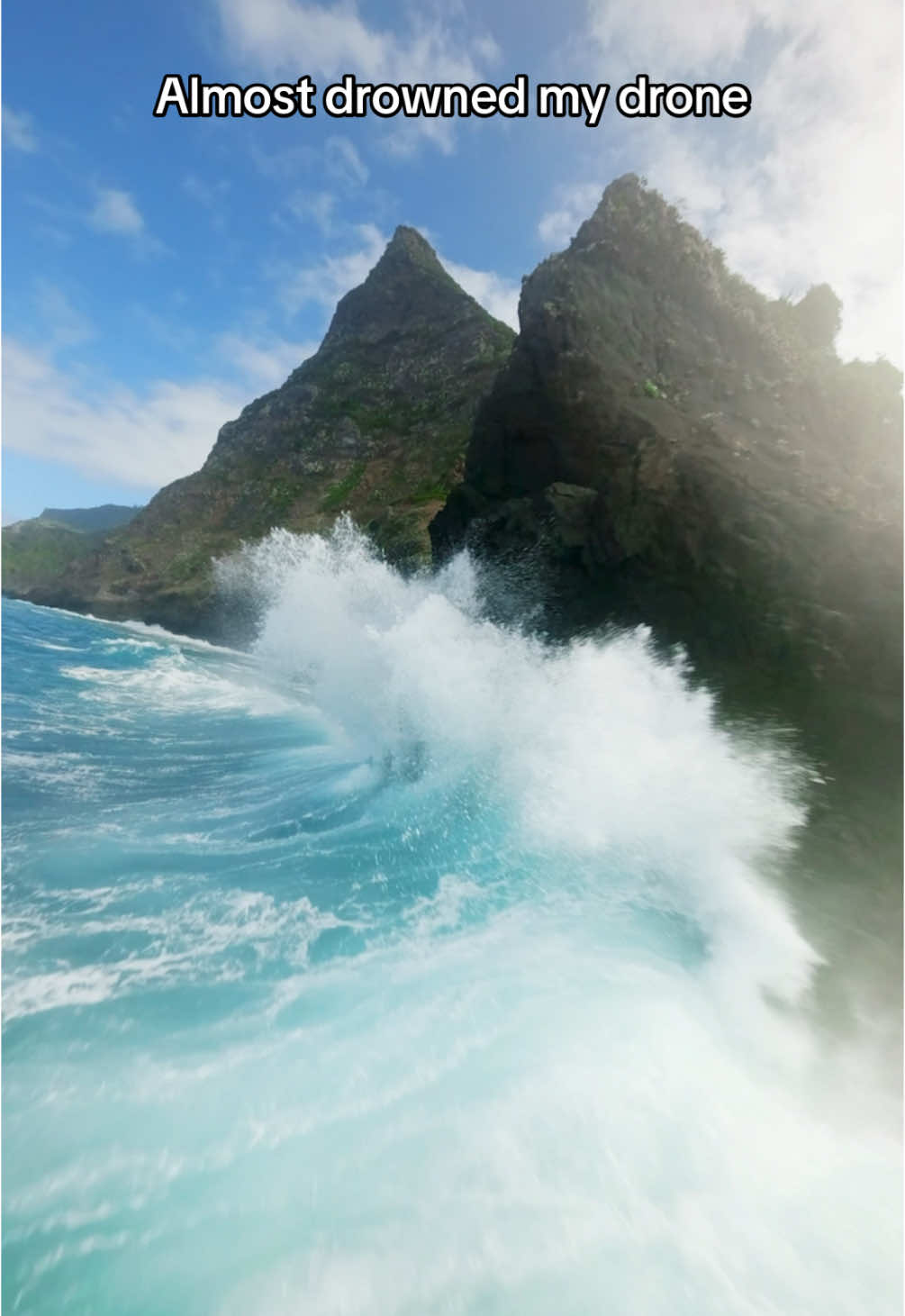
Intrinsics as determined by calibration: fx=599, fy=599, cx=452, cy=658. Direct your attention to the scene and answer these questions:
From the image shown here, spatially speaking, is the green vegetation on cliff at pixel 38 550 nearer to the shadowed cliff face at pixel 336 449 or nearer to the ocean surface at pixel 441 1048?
the shadowed cliff face at pixel 336 449

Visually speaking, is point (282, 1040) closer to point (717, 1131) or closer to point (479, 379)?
point (717, 1131)

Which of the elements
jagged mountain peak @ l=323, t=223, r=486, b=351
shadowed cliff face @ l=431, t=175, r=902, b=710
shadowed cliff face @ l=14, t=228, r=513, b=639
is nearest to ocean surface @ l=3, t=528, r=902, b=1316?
shadowed cliff face @ l=431, t=175, r=902, b=710

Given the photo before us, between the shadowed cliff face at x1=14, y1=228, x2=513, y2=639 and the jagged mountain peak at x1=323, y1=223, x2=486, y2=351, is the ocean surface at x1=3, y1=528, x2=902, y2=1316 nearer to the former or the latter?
the shadowed cliff face at x1=14, y1=228, x2=513, y2=639

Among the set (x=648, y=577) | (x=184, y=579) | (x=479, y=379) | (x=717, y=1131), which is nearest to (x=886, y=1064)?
(x=717, y=1131)

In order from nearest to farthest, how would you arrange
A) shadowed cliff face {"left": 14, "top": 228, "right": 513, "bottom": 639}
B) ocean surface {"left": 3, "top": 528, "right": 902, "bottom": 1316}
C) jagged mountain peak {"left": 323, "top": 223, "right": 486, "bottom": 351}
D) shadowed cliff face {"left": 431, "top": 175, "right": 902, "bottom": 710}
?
1. ocean surface {"left": 3, "top": 528, "right": 902, "bottom": 1316}
2. shadowed cliff face {"left": 431, "top": 175, "right": 902, "bottom": 710}
3. shadowed cliff face {"left": 14, "top": 228, "right": 513, "bottom": 639}
4. jagged mountain peak {"left": 323, "top": 223, "right": 486, "bottom": 351}

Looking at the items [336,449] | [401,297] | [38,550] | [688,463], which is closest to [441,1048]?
[688,463]

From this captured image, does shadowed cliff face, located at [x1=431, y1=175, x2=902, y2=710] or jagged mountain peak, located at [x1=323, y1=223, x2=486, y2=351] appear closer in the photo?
shadowed cliff face, located at [x1=431, y1=175, x2=902, y2=710]
